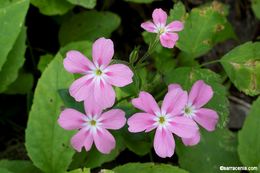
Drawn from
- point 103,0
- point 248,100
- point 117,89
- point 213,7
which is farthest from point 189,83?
point 103,0

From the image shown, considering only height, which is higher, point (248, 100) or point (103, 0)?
point (103, 0)

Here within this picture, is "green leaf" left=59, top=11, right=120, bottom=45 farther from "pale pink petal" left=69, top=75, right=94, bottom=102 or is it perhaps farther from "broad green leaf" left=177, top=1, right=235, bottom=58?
"pale pink petal" left=69, top=75, right=94, bottom=102

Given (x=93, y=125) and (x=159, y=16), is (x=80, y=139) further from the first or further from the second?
(x=159, y=16)

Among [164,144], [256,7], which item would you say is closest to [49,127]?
[164,144]

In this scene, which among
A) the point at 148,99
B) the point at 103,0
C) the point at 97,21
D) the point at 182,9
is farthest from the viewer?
the point at 103,0

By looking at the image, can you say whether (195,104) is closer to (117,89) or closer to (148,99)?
(148,99)

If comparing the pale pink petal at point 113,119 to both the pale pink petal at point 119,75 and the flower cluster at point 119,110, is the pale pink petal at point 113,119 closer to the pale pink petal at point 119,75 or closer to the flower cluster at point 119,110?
the flower cluster at point 119,110

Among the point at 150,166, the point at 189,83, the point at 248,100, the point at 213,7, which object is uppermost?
the point at 213,7
